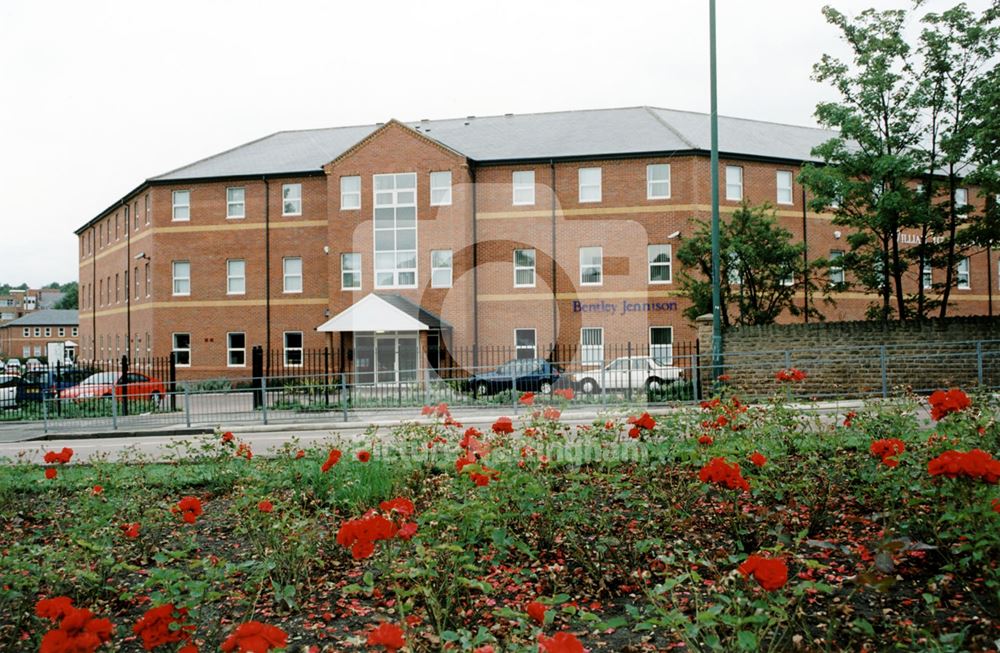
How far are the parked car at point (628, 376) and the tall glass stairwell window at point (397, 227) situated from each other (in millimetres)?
11121

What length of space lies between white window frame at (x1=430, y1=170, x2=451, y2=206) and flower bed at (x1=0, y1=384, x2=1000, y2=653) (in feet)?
82.7

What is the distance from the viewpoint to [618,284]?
31203mm

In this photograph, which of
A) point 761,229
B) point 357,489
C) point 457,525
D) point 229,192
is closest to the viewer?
point 457,525

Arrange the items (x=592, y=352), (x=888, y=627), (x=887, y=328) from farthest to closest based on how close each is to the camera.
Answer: (x=592, y=352)
(x=887, y=328)
(x=888, y=627)

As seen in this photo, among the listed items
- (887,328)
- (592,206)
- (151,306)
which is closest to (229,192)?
(151,306)

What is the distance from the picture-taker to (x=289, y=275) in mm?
34406

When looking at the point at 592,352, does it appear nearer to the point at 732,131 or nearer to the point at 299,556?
the point at 732,131

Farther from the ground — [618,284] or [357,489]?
[618,284]

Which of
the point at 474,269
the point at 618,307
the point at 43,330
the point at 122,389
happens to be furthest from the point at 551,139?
the point at 43,330

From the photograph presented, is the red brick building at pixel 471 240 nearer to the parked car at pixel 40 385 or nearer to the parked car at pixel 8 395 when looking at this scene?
the parked car at pixel 40 385

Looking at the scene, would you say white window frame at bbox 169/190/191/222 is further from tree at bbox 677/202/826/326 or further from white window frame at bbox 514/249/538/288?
tree at bbox 677/202/826/326

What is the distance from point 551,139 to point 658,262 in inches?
313

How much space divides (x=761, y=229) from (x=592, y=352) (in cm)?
1089

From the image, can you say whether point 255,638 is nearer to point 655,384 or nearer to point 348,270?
point 655,384
